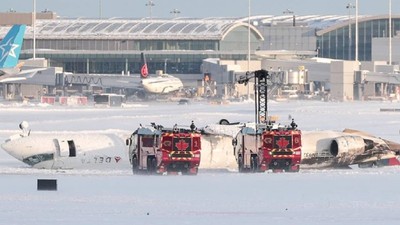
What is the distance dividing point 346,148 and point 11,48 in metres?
67.6

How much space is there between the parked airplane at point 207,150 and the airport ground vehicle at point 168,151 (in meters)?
3.88

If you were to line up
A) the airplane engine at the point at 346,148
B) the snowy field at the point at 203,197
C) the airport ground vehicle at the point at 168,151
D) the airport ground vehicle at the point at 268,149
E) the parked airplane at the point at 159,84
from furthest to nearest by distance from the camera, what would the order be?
the parked airplane at the point at 159,84, the airplane engine at the point at 346,148, the airport ground vehicle at the point at 268,149, the airport ground vehicle at the point at 168,151, the snowy field at the point at 203,197

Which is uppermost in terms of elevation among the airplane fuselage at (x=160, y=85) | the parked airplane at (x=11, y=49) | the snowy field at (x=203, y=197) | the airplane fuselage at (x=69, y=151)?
the parked airplane at (x=11, y=49)

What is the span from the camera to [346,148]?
60.7 metres

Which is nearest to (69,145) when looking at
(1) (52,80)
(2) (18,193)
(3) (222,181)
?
(3) (222,181)

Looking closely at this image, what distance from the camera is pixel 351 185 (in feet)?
164

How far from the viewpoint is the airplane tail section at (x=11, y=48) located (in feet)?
403

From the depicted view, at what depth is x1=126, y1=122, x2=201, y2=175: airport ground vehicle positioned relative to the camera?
5550 centimetres

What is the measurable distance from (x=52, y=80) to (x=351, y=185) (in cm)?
14565

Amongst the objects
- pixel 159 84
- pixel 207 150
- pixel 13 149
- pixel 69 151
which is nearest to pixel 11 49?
pixel 13 149

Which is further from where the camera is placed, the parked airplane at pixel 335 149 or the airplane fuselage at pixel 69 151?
the parked airplane at pixel 335 149

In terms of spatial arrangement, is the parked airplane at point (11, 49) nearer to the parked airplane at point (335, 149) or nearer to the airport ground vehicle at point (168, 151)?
the parked airplane at point (335, 149)

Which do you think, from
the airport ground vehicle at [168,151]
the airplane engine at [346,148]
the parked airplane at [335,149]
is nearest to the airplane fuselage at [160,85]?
the parked airplane at [335,149]

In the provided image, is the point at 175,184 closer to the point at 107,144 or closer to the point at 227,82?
the point at 107,144
